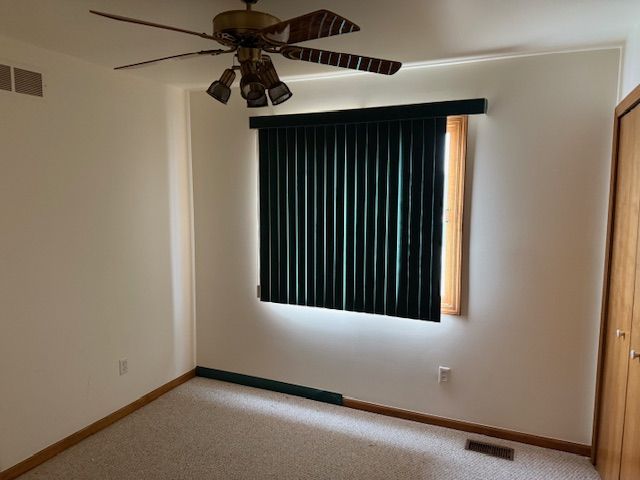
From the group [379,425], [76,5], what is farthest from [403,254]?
[76,5]

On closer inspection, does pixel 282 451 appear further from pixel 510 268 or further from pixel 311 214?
pixel 510 268

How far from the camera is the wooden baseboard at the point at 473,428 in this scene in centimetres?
268

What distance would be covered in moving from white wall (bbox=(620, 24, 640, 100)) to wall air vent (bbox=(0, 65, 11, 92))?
3.15 m

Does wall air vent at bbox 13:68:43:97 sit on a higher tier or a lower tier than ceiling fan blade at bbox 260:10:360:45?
higher

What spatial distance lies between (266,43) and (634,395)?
2137mm

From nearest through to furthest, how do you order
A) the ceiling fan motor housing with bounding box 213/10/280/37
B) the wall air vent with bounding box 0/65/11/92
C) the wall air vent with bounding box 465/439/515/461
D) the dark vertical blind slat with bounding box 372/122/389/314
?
the ceiling fan motor housing with bounding box 213/10/280/37 → the wall air vent with bounding box 0/65/11/92 → the wall air vent with bounding box 465/439/515/461 → the dark vertical blind slat with bounding box 372/122/389/314

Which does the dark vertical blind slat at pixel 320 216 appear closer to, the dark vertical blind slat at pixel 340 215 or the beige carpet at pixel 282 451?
the dark vertical blind slat at pixel 340 215

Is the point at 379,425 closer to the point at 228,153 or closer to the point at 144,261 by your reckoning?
the point at 144,261

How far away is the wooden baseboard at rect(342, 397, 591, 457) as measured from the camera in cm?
268

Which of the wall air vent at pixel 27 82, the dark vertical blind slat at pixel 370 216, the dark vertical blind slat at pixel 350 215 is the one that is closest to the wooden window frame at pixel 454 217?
the dark vertical blind slat at pixel 370 216

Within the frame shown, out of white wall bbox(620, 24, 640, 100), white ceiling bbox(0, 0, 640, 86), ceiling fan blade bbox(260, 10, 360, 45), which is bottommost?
ceiling fan blade bbox(260, 10, 360, 45)

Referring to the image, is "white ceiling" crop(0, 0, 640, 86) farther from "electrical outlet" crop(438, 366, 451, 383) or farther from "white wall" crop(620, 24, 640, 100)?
"electrical outlet" crop(438, 366, 451, 383)

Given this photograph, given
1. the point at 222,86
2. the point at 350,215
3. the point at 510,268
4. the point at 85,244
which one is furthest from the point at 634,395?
the point at 85,244

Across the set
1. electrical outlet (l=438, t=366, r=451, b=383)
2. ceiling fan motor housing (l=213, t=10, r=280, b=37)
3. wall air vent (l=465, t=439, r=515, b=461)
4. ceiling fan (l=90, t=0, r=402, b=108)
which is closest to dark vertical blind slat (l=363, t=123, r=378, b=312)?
electrical outlet (l=438, t=366, r=451, b=383)
